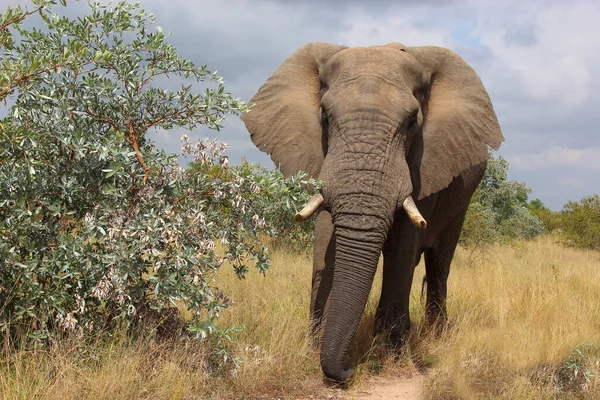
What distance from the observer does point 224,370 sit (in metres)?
5.21

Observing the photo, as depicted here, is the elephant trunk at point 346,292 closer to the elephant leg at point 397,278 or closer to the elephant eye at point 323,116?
the elephant leg at point 397,278

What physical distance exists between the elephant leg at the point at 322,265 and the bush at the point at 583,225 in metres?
15.2

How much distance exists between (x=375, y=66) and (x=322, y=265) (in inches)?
72.2

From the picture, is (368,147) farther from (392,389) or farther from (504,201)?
(504,201)

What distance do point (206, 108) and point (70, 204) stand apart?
1.27 meters

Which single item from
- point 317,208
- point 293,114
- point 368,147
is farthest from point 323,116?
point 317,208

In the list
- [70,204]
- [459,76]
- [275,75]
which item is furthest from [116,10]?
[459,76]

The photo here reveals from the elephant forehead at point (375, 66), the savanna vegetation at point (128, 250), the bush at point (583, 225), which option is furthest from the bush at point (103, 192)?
the bush at point (583, 225)

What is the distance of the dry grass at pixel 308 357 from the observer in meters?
4.64

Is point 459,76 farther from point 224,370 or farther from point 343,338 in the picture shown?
point 224,370

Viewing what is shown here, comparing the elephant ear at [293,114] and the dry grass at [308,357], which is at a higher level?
the elephant ear at [293,114]

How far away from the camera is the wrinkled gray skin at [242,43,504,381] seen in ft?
17.7

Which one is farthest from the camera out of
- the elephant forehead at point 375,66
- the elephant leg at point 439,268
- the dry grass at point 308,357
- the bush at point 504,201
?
the bush at point 504,201

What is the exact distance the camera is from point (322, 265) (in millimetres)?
6105
